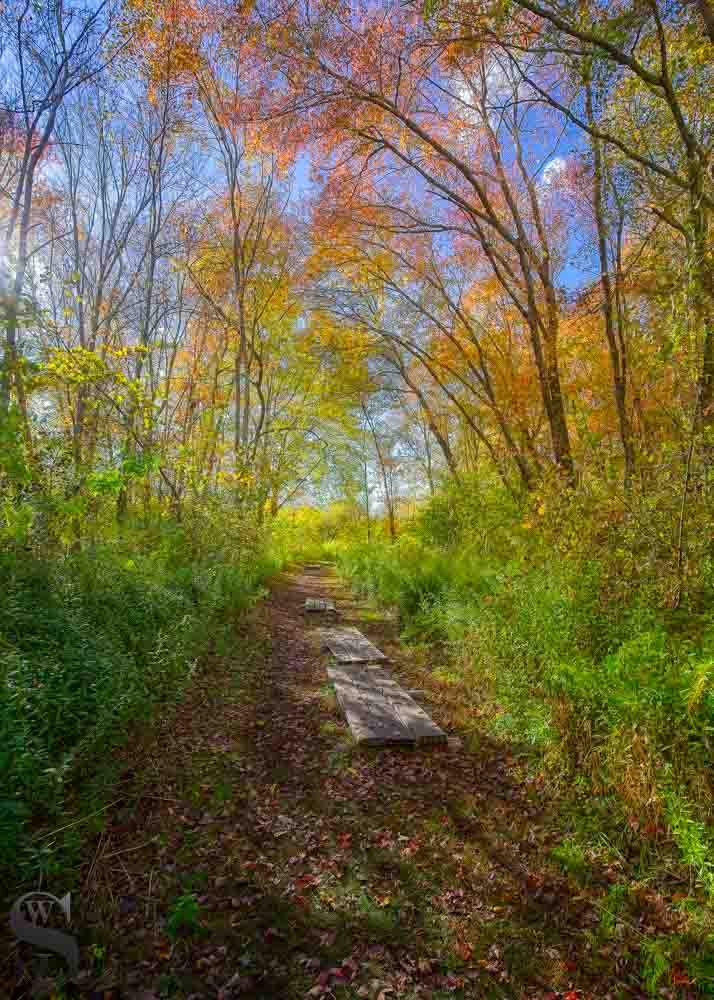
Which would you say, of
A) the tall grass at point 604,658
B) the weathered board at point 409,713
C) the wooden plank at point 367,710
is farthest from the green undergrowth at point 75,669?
the tall grass at point 604,658

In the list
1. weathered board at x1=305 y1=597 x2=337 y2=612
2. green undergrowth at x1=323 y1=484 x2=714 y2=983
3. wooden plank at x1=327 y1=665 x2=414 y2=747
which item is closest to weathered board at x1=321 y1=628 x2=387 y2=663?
wooden plank at x1=327 y1=665 x2=414 y2=747

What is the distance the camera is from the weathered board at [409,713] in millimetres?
3848

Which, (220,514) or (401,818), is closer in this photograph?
(401,818)

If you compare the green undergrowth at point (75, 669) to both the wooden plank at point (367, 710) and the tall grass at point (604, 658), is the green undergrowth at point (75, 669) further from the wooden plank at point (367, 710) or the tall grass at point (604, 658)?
the tall grass at point (604, 658)

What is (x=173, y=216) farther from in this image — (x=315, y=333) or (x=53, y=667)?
(x=53, y=667)

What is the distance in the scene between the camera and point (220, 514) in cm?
771

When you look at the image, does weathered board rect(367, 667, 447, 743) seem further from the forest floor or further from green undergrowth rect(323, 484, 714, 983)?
green undergrowth rect(323, 484, 714, 983)

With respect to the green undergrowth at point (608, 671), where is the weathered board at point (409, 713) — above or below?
below

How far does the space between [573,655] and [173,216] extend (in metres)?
12.6

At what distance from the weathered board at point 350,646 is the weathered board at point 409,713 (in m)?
0.69

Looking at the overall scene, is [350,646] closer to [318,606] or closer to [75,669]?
[318,606]

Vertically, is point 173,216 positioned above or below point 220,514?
above

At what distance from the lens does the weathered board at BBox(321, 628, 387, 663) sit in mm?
6064

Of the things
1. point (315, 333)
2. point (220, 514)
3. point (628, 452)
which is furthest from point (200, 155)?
point (628, 452)
